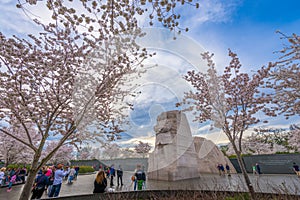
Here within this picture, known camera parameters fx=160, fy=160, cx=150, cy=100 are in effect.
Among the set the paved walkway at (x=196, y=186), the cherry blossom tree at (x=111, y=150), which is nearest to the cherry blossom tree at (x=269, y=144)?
the paved walkway at (x=196, y=186)

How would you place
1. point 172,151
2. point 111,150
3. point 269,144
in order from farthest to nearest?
point 269,144
point 172,151
point 111,150

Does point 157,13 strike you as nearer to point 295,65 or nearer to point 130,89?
point 130,89

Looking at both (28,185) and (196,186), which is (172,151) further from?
(28,185)

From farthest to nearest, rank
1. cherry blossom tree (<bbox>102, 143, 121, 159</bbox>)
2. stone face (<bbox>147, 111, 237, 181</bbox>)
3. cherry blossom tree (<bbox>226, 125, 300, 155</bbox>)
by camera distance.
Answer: cherry blossom tree (<bbox>226, 125, 300, 155</bbox>)
stone face (<bbox>147, 111, 237, 181</bbox>)
cherry blossom tree (<bbox>102, 143, 121, 159</bbox>)

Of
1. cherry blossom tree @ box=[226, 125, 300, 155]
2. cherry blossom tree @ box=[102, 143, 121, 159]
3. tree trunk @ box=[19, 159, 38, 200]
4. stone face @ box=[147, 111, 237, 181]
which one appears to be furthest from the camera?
cherry blossom tree @ box=[226, 125, 300, 155]

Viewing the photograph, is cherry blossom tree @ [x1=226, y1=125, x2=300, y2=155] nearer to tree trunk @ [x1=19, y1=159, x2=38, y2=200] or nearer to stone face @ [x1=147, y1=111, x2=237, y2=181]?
stone face @ [x1=147, y1=111, x2=237, y2=181]

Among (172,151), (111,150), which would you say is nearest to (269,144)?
(172,151)

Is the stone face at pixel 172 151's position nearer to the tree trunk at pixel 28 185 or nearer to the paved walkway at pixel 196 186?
the paved walkway at pixel 196 186

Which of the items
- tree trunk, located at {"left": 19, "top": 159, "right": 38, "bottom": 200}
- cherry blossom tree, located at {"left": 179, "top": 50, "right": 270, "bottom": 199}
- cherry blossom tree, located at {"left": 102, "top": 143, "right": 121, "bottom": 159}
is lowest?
tree trunk, located at {"left": 19, "top": 159, "right": 38, "bottom": 200}

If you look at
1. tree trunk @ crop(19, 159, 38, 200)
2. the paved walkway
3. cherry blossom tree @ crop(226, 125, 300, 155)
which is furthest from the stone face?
cherry blossom tree @ crop(226, 125, 300, 155)

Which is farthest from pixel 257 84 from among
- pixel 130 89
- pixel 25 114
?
pixel 25 114

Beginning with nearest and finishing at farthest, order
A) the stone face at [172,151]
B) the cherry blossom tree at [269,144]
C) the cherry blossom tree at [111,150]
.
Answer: the cherry blossom tree at [111,150] → the stone face at [172,151] → the cherry blossom tree at [269,144]

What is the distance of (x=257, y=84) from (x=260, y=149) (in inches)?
1035

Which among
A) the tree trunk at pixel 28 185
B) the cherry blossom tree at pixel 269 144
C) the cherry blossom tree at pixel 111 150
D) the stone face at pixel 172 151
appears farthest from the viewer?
the cherry blossom tree at pixel 269 144
